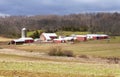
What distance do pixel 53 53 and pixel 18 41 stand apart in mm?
68462

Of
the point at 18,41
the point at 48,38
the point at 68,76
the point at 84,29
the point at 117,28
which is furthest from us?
the point at 84,29

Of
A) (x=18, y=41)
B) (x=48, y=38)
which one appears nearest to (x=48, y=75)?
(x=18, y=41)

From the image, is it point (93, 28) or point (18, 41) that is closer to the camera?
point (18, 41)

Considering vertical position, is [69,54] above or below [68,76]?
below

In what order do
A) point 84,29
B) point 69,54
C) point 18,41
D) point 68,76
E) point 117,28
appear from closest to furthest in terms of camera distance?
point 68,76 → point 69,54 → point 18,41 → point 117,28 → point 84,29

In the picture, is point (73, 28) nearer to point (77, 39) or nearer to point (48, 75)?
point (77, 39)

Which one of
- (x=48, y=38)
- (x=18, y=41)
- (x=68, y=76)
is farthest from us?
(x=48, y=38)

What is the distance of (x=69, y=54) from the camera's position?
64.8m

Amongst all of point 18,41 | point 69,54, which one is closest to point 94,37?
point 18,41

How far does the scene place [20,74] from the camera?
Answer: 696 inches

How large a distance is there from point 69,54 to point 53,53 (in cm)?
304

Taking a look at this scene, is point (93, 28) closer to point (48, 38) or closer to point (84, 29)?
point (84, 29)

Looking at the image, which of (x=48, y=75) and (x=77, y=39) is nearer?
(x=48, y=75)

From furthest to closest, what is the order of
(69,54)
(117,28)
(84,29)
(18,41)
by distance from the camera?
1. (84,29)
2. (117,28)
3. (18,41)
4. (69,54)
